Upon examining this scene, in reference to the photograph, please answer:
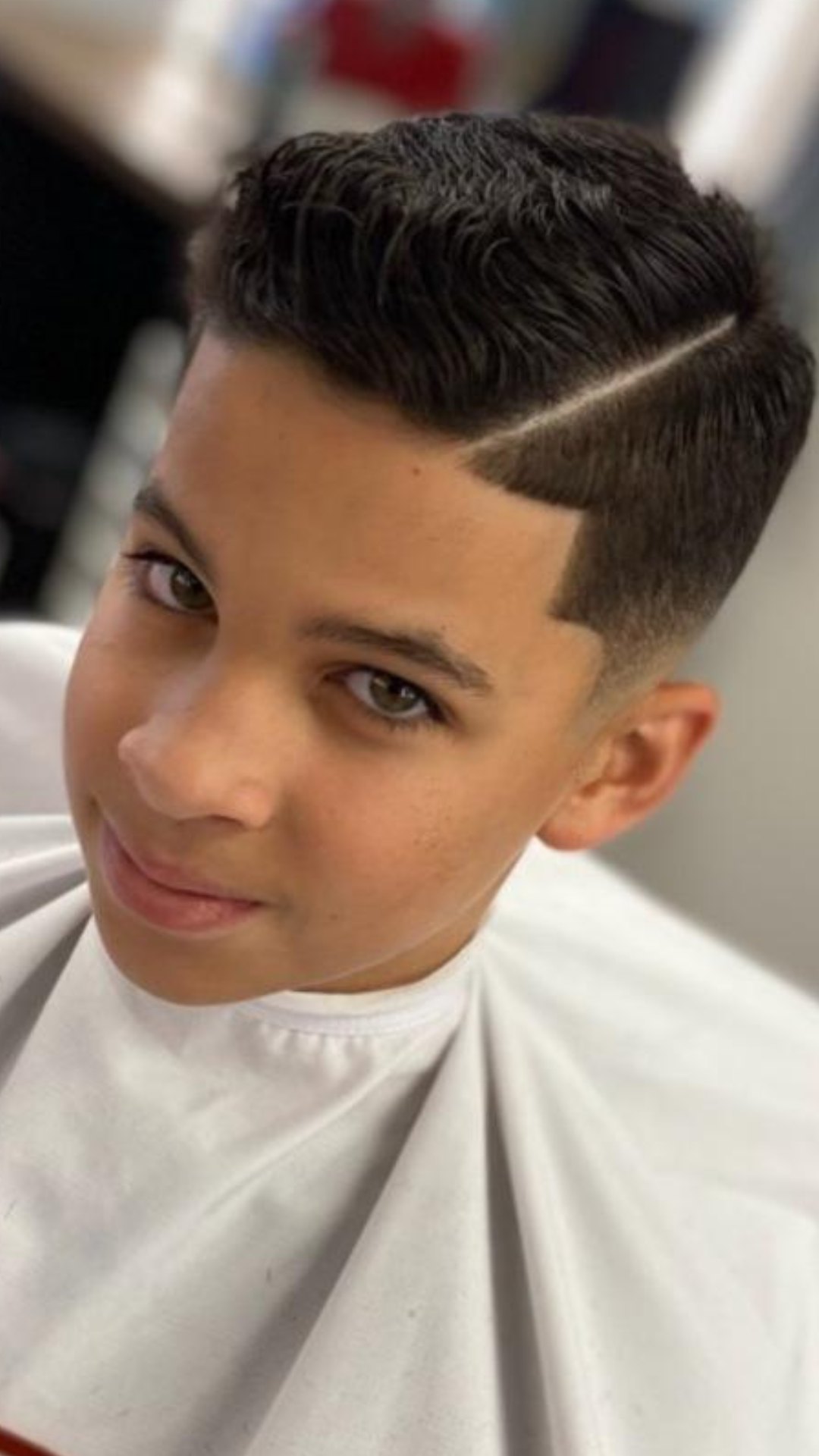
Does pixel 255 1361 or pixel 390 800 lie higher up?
pixel 390 800

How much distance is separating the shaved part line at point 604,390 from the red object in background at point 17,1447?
19.6 inches

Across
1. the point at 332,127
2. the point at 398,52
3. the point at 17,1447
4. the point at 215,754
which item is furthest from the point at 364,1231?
the point at 398,52

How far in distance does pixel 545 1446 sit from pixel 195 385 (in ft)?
1.73

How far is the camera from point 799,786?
1.82m

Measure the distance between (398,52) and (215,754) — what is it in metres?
1.74

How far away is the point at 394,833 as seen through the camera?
73 cm

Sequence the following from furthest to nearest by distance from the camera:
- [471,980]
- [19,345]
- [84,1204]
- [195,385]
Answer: [19,345]
[471,980]
[84,1204]
[195,385]

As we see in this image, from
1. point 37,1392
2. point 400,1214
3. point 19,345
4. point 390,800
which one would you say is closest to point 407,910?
point 390,800

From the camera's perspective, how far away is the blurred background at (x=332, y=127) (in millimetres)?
1828

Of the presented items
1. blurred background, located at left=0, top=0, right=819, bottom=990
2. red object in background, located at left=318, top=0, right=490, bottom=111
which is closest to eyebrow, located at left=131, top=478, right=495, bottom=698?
blurred background, located at left=0, top=0, right=819, bottom=990

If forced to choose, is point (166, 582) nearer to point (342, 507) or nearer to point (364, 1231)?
point (342, 507)

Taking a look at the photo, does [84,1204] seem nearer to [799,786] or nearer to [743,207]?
[743,207]

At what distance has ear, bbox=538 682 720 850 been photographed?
86 cm

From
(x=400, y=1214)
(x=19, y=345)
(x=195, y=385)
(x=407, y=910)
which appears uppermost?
(x=195, y=385)
